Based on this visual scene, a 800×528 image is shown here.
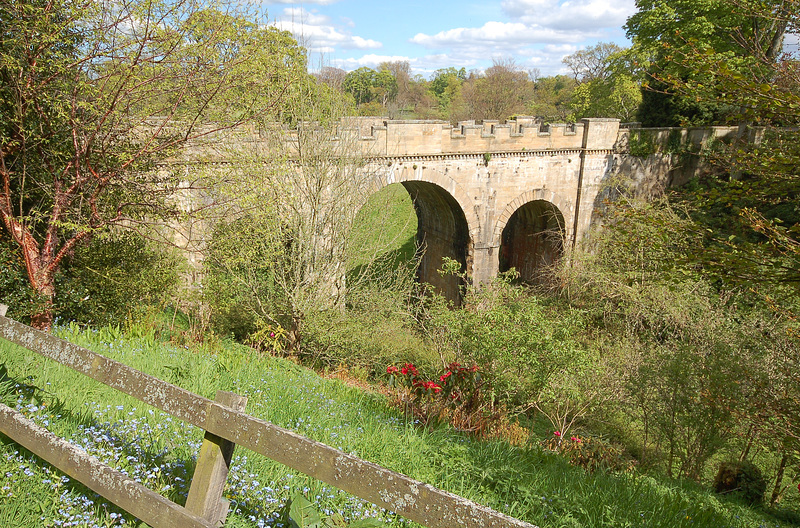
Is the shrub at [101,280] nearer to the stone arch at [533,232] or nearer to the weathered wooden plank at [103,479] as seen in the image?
the weathered wooden plank at [103,479]

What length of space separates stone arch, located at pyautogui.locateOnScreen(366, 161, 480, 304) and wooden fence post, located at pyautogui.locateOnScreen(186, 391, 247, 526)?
10.7m

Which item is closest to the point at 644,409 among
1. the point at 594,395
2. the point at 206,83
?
the point at 594,395

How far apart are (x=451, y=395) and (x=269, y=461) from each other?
3.65m

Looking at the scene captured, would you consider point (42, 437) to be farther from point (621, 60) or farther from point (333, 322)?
point (621, 60)

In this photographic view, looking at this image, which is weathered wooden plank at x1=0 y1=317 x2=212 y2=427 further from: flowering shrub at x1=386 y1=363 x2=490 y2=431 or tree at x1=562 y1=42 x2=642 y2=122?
tree at x1=562 y1=42 x2=642 y2=122

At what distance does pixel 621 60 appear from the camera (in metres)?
28.8

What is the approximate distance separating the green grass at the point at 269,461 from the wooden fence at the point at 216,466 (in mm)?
272

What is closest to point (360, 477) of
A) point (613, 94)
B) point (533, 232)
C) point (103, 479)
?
point (103, 479)

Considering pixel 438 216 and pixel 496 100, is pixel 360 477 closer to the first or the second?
pixel 438 216

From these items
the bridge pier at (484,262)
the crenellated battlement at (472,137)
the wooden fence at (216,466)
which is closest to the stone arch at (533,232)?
the bridge pier at (484,262)

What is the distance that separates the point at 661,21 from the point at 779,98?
14933 millimetres

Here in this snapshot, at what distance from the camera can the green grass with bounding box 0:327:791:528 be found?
2.75 meters

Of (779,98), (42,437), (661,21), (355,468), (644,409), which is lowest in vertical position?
(644,409)

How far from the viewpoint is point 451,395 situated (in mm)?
6633
